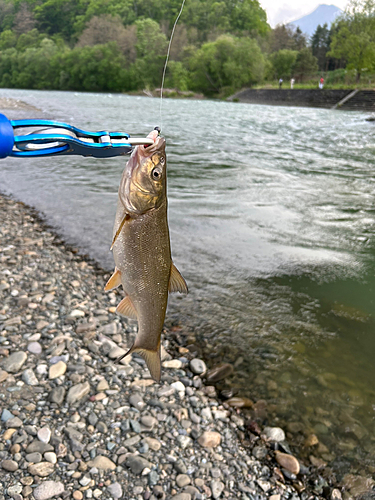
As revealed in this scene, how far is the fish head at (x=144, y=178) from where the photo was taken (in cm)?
178

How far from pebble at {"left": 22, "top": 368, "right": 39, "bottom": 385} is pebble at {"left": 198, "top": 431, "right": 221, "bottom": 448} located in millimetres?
1474

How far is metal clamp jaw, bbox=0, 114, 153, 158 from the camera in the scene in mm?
1325

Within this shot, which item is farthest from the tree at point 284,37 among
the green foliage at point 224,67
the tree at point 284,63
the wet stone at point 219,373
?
the wet stone at point 219,373

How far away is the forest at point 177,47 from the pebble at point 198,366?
52.0 meters

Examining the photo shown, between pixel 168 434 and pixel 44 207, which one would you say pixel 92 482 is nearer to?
pixel 168 434

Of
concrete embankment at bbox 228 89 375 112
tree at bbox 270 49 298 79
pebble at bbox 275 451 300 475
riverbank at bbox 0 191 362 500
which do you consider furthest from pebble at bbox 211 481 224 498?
tree at bbox 270 49 298 79

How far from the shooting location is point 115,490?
253cm

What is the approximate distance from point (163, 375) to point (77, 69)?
97922 millimetres

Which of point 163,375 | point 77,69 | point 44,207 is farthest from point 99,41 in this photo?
point 163,375

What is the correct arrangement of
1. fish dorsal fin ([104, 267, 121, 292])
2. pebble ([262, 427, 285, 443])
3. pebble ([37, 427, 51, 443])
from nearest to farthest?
1. fish dorsal fin ([104, 267, 121, 292])
2. pebble ([37, 427, 51, 443])
3. pebble ([262, 427, 285, 443])

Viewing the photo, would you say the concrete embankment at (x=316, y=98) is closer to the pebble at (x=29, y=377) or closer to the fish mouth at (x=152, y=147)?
the pebble at (x=29, y=377)

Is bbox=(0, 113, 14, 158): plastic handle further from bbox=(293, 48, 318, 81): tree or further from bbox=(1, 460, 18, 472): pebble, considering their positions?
bbox=(293, 48, 318, 81): tree

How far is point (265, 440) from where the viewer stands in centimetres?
324

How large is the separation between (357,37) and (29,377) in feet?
269
